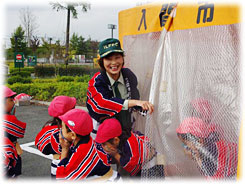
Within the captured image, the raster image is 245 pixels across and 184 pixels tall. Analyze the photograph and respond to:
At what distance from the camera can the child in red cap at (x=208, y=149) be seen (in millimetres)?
1537

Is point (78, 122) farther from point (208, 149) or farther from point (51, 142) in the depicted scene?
point (208, 149)

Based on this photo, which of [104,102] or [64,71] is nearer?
[104,102]

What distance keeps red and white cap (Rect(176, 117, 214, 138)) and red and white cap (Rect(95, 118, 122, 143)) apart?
1.79 ft

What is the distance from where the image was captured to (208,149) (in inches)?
64.6

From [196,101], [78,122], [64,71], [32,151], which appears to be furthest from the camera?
[64,71]

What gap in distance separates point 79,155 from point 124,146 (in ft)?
1.34

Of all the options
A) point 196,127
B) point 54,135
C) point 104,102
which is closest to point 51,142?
point 54,135

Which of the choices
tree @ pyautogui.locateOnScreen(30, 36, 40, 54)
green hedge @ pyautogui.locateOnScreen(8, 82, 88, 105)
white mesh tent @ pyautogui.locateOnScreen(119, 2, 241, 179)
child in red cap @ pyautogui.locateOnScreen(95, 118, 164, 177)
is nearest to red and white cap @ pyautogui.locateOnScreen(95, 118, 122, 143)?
child in red cap @ pyautogui.locateOnScreen(95, 118, 164, 177)

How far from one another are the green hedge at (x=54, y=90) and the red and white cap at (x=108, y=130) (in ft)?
20.5

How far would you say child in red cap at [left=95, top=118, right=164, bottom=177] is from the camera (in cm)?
205

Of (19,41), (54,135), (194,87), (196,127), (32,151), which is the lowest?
(32,151)

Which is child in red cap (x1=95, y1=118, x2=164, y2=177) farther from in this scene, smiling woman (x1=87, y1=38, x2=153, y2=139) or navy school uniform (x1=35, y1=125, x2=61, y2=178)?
navy school uniform (x1=35, y1=125, x2=61, y2=178)

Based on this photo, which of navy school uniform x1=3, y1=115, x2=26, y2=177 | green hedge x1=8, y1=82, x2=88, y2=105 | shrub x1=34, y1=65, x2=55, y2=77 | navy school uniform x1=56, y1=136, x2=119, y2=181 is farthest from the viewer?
shrub x1=34, y1=65, x2=55, y2=77

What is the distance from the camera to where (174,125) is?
77.7 inches
